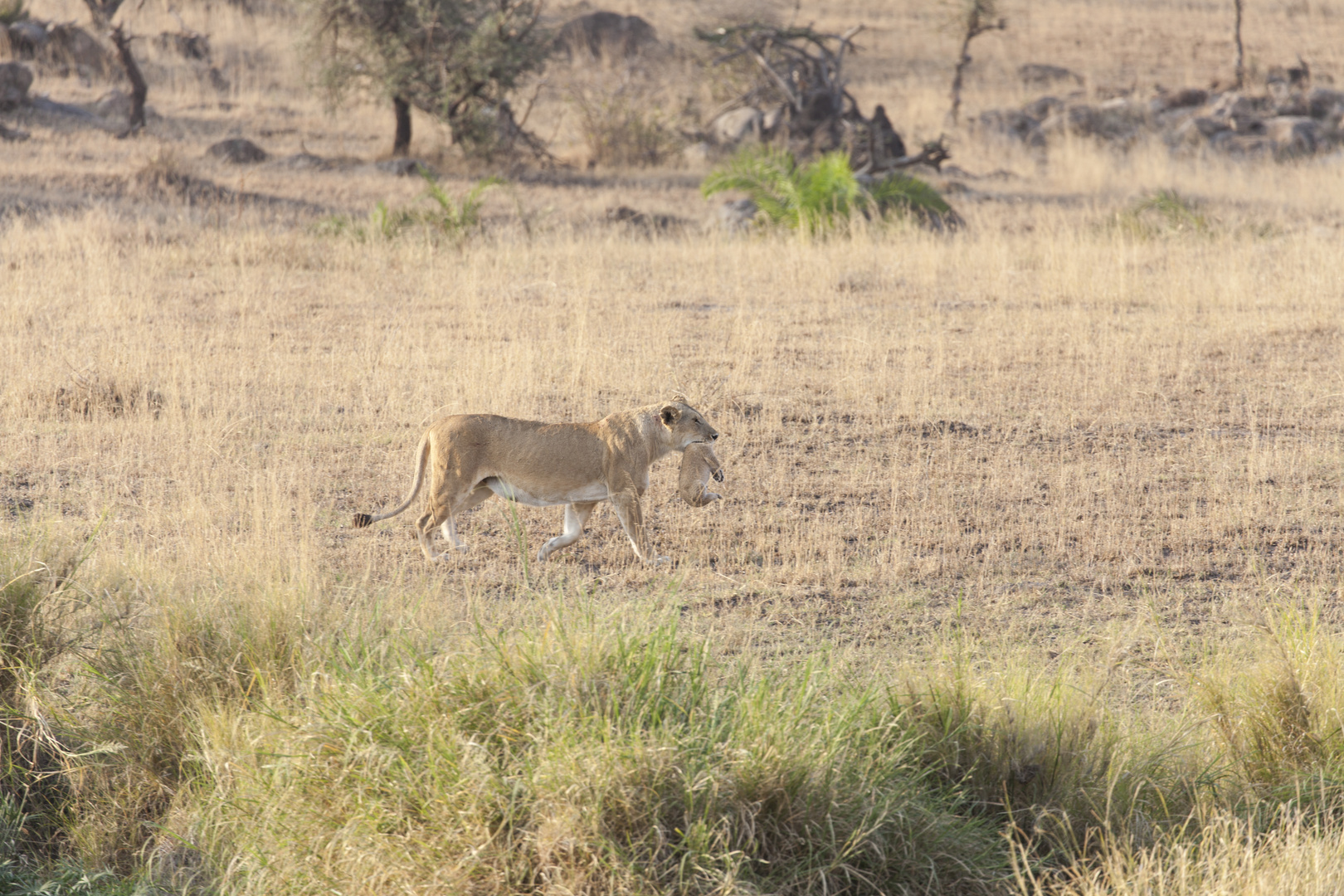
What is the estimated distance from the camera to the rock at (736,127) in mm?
23594

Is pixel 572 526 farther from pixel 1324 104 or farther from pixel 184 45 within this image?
pixel 1324 104

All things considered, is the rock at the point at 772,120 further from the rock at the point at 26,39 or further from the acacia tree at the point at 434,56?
the rock at the point at 26,39

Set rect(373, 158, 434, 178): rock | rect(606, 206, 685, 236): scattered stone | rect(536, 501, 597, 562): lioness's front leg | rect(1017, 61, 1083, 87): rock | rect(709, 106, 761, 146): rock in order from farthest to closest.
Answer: rect(1017, 61, 1083, 87): rock
rect(709, 106, 761, 146): rock
rect(373, 158, 434, 178): rock
rect(606, 206, 685, 236): scattered stone
rect(536, 501, 597, 562): lioness's front leg

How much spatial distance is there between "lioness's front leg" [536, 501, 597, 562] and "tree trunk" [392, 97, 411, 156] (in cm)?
1667

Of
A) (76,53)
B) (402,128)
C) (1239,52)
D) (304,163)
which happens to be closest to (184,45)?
(76,53)

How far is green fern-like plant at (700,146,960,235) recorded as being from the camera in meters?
15.4

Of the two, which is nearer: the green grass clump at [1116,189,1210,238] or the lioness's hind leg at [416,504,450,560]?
the lioness's hind leg at [416,504,450,560]

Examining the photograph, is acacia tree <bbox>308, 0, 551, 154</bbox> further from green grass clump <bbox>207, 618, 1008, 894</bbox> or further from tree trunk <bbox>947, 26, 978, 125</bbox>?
green grass clump <bbox>207, 618, 1008, 894</bbox>

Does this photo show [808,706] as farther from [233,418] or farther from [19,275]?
[19,275]

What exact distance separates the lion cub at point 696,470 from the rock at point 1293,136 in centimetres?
2210

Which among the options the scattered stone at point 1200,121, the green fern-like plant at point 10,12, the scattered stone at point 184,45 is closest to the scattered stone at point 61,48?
the green fern-like plant at point 10,12

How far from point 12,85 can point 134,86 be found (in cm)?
201

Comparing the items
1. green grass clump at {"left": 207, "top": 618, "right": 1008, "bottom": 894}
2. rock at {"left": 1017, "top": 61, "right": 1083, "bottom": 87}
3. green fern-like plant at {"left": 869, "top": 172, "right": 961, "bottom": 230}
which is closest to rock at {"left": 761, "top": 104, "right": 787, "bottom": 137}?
green fern-like plant at {"left": 869, "top": 172, "right": 961, "bottom": 230}

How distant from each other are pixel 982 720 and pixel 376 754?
2.01m
